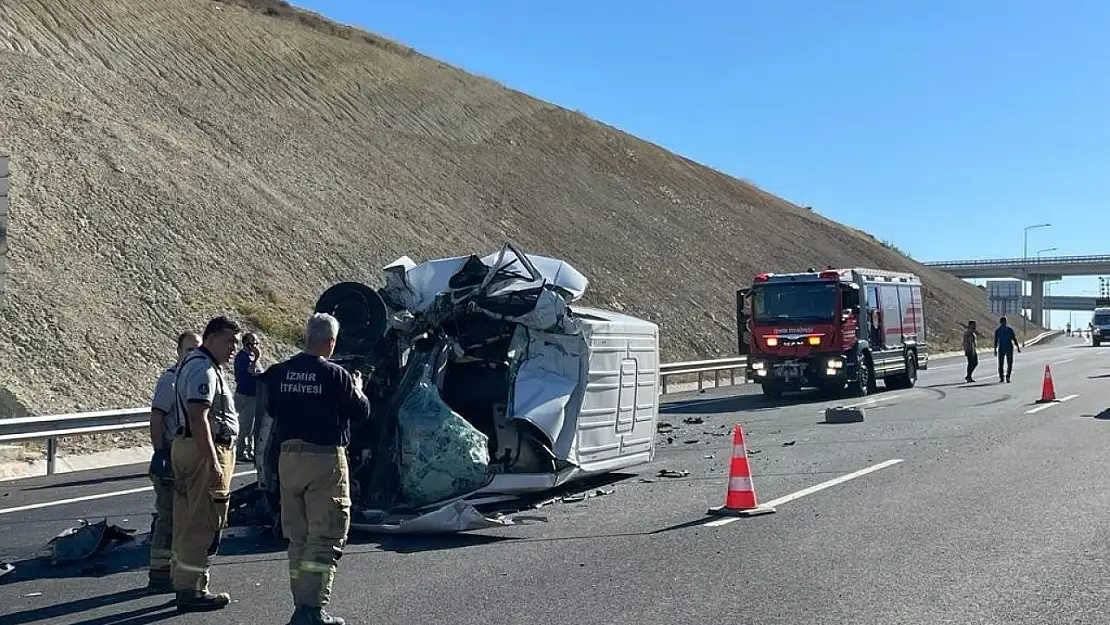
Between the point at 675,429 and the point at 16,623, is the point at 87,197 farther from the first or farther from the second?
the point at 16,623

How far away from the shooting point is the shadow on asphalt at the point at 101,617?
6164 millimetres

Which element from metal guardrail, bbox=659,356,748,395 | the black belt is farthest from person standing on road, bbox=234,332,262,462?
metal guardrail, bbox=659,356,748,395

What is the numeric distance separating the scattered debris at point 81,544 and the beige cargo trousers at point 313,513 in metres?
2.70

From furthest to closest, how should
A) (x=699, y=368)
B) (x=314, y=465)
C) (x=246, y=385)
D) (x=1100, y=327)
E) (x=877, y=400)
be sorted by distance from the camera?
(x=1100, y=327) → (x=699, y=368) → (x=877, y=400) → (x=246, y=385) → (x=314, y=465)

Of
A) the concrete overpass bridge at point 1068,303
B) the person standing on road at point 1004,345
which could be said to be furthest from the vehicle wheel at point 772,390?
the concrete overpass bridge at point 1068,303

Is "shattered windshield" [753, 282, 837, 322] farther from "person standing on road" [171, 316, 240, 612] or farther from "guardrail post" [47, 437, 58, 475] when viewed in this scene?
"person standing on road" [171, 316, 240, 612]

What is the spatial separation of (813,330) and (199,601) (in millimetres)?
17701

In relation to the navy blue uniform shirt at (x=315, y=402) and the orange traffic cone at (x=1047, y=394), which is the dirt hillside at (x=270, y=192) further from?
the orange traffic cone at (x=1047, y=394)

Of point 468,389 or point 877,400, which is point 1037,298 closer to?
point 877,400

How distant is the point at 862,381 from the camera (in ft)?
75.5

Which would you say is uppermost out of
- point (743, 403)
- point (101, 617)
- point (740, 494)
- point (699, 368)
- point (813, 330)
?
point (813, 330)

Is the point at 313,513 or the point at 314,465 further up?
the point at 314,465

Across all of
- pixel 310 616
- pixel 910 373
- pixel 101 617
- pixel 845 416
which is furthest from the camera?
pixel 910 373

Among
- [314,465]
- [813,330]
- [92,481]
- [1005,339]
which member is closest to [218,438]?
[314,465]
